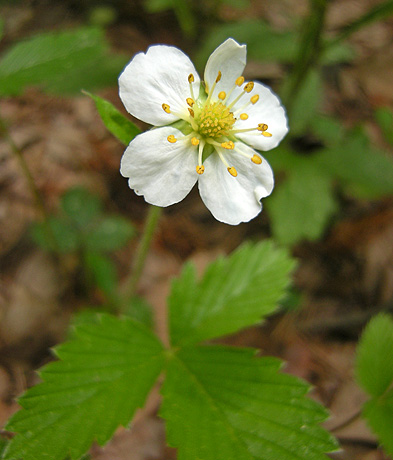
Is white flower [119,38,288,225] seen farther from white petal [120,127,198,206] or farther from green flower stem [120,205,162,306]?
green flower stem [120,205,162,306]

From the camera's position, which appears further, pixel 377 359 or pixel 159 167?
pixel 377 359

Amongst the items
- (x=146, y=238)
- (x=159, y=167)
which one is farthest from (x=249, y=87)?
(x=146, y=238)

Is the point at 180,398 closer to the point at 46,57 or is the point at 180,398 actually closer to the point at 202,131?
the point at 202,131

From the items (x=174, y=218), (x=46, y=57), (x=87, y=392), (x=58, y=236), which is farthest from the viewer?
(x=174, y=218)

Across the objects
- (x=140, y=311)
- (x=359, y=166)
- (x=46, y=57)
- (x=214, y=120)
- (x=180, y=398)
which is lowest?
(x=180, y=398)

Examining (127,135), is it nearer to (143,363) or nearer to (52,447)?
(143,363)

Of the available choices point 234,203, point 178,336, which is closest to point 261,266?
point 178,336

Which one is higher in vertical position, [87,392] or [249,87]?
[249,87]
